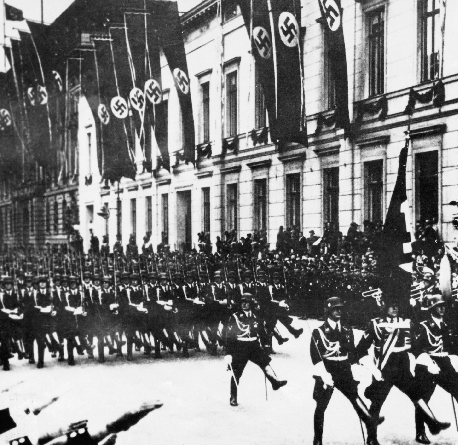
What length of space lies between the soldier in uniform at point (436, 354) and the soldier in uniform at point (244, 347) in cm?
159

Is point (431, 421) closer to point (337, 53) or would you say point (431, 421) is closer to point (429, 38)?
point (429, 38)

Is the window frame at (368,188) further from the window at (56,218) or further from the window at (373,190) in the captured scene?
the window at (56,218)

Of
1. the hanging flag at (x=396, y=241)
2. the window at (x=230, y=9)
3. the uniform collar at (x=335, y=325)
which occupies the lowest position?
the uniform collar at (x=335, y=325)

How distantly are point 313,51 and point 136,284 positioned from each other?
5.02 m

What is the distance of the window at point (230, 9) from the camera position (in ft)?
27.2

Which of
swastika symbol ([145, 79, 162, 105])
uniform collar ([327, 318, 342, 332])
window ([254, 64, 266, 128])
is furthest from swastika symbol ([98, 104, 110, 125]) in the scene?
uniform collar ([327, 318, 342, 332])

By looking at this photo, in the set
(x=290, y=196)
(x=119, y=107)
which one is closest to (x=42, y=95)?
(x=119, y=107)

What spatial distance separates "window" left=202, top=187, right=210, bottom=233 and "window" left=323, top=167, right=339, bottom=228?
5.75 feet

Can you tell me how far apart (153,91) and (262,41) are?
85.3 inches

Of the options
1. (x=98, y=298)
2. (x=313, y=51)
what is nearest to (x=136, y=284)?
(x=98, y=298)

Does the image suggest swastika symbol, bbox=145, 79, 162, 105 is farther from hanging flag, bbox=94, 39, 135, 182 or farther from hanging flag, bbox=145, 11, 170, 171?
hanging flag, bbox=94, 39, 135, 182

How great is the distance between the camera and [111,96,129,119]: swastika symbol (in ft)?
32.3

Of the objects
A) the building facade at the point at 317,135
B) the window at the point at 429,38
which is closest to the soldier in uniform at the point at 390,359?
the building facade at the point at 317,135

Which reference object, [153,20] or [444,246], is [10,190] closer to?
[153,20]
